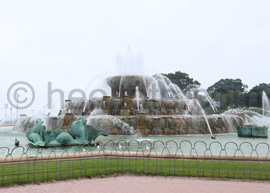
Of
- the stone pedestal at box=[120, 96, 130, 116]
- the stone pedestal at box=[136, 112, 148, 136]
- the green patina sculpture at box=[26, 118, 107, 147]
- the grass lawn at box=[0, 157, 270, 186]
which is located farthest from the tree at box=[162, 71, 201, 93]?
the grass lawn at box=[0, 157, 270, 186]

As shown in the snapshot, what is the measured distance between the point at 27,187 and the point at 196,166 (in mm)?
4893

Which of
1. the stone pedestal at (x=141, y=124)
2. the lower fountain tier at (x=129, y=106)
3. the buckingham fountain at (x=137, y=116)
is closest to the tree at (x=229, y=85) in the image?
the buckingham fountain at (x=137, y=116)

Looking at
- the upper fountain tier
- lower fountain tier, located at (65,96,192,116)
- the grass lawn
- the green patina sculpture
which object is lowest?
the grass lawn

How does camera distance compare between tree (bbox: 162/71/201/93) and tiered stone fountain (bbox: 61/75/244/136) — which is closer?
tiered stone fountain (bbox: 61/75/244/136)

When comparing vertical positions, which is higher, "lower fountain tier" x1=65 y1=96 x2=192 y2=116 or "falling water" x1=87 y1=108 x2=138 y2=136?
"lower fountain tier" x1=65 y1=96 x2=192 y2=116

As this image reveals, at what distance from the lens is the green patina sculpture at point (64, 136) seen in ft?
49.3

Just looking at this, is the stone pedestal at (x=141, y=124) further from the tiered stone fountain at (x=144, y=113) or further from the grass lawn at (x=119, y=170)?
the grass lawn at (x=119, y=170)

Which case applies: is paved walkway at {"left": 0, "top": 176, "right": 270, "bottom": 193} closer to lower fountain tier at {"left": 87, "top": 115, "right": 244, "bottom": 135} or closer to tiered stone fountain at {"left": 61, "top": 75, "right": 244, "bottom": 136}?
lower fountain tier at {"left": 87, "top": 115, "right": 244, "bottom": 135}

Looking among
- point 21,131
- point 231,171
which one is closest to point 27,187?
point 231,171

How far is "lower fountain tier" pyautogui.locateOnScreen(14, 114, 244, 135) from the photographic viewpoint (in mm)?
21766

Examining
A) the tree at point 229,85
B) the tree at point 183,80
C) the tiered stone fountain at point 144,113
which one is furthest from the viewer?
the tree at point 229,85

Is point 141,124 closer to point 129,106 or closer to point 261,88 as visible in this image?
point 129,106

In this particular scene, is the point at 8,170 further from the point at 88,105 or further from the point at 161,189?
the point at 88,105

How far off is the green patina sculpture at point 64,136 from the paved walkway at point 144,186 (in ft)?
25.0
